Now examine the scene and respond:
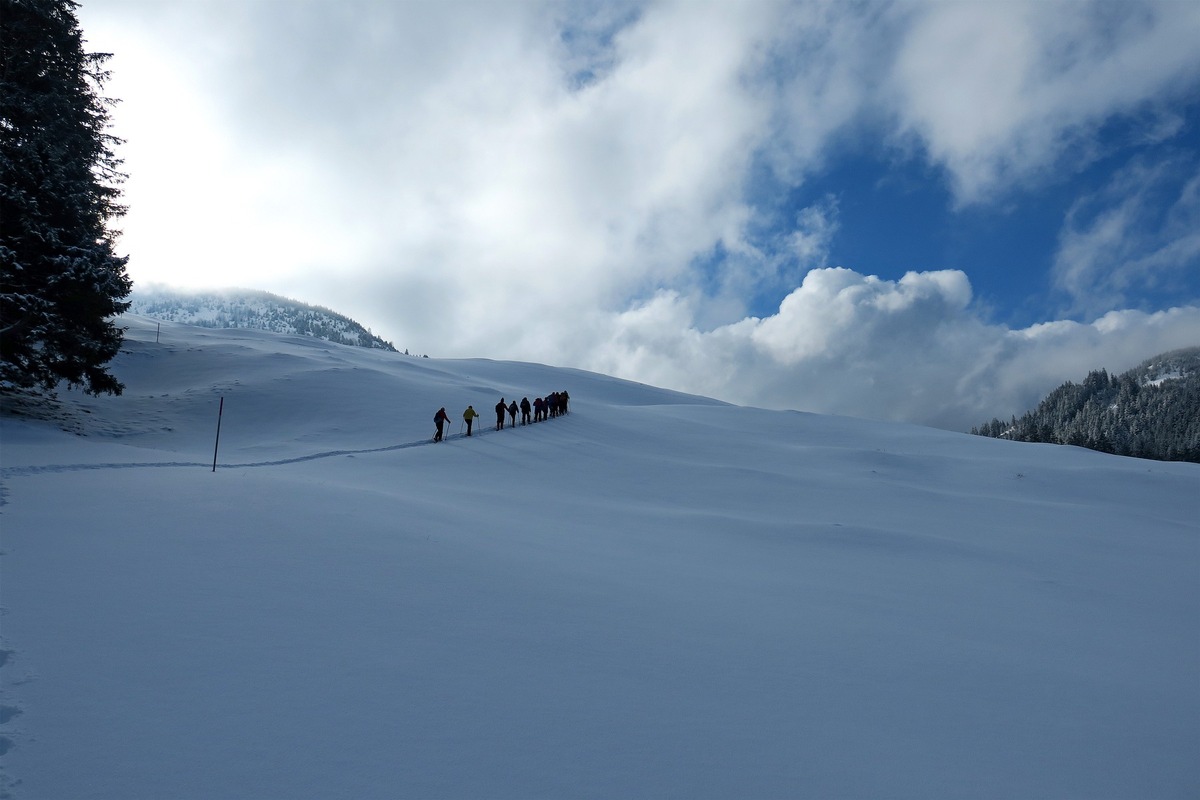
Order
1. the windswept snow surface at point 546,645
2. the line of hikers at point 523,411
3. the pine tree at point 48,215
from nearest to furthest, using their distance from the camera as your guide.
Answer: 1. the windswept snow surface at point 546,645
2. the pine tree at point 48,215
3. the line of hikers at point 523,411

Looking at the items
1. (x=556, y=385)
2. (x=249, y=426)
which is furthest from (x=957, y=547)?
(x=556, y=385)

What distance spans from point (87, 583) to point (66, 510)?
3.29 meters

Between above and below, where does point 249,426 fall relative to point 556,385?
below

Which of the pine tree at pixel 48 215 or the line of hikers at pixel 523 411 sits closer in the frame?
the pine tree at pixel 48 215

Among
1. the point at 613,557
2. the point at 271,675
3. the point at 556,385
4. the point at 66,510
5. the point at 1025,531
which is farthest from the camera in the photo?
the point at 556,385

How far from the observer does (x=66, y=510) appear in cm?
775

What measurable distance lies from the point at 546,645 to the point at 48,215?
19964 mm

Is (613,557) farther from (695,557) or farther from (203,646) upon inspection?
(203,646)

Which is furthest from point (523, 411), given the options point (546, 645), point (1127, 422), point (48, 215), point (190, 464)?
point (1127, 422)

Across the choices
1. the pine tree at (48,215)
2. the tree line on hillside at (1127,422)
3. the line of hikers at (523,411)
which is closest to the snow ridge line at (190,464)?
the line of hikers at (523,411)

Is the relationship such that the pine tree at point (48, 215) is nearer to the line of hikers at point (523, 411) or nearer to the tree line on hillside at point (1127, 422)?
the line of hikers at point (523, 411)

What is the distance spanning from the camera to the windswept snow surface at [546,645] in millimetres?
3764

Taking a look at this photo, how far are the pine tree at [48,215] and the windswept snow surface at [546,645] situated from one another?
11.0 ft

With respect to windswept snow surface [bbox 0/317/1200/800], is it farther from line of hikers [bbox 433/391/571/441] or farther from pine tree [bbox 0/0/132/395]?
line of hikers [bbox 433/391/571/441]
